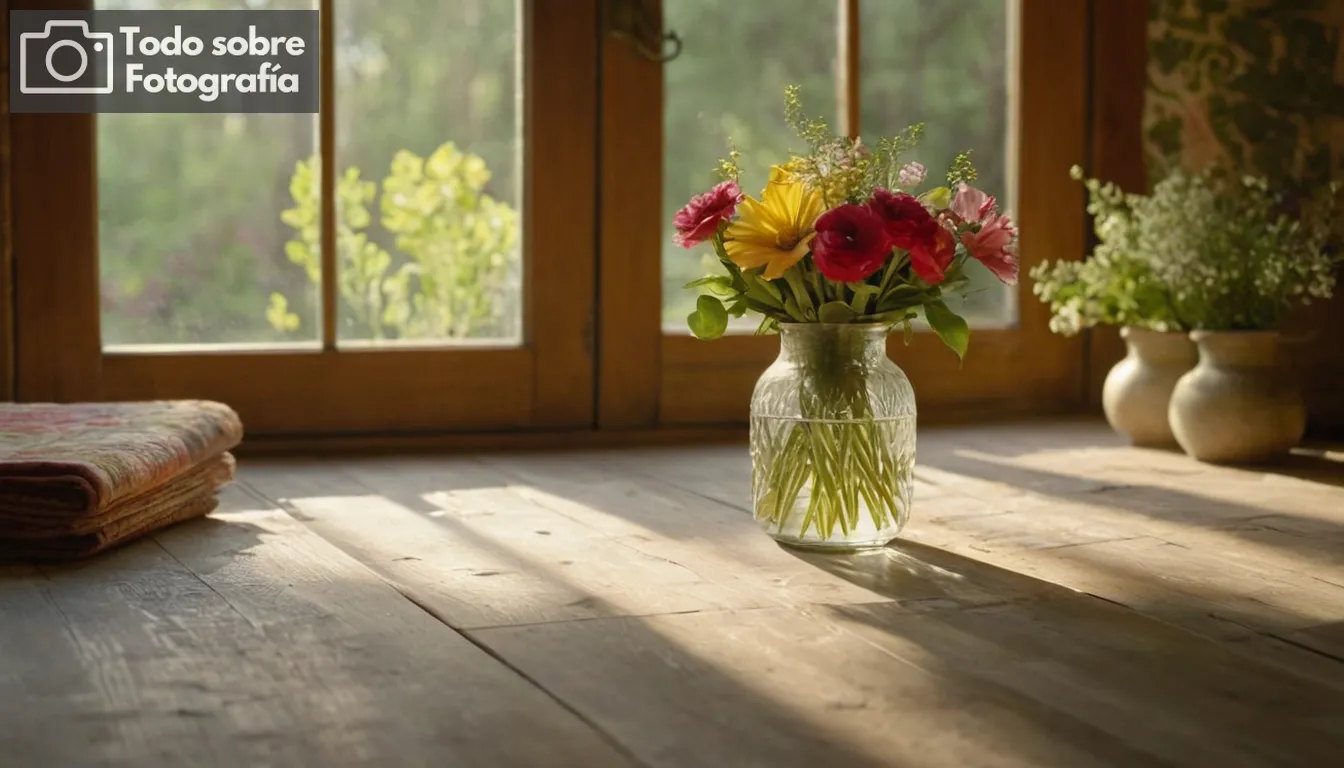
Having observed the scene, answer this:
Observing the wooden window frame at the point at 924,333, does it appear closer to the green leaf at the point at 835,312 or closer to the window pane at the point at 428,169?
the window pane at the point at 428,169

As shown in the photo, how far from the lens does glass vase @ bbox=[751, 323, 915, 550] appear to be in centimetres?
188

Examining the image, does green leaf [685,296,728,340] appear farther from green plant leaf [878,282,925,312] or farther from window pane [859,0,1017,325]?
window pane [859,0,1017,325]

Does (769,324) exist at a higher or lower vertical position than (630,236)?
lower

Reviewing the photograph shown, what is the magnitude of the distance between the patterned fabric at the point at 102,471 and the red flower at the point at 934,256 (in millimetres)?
960

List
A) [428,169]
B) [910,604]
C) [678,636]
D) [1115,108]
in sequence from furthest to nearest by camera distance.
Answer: [1115,108], [428,169], [910,604], [678,636]

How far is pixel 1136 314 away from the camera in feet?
9.46

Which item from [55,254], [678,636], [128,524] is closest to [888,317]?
[678,636]

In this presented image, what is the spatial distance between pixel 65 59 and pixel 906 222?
1599mm

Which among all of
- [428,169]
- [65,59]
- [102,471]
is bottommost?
[102,471]

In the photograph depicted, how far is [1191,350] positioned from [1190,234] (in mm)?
240

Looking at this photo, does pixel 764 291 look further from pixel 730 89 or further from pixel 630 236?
pixel 730 89

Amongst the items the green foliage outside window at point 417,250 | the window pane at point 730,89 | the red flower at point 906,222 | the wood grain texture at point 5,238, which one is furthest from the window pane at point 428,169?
the red flower at point 906,222

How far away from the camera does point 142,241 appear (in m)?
2.78

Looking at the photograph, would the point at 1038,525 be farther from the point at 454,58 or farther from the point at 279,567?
the point at 454,58
